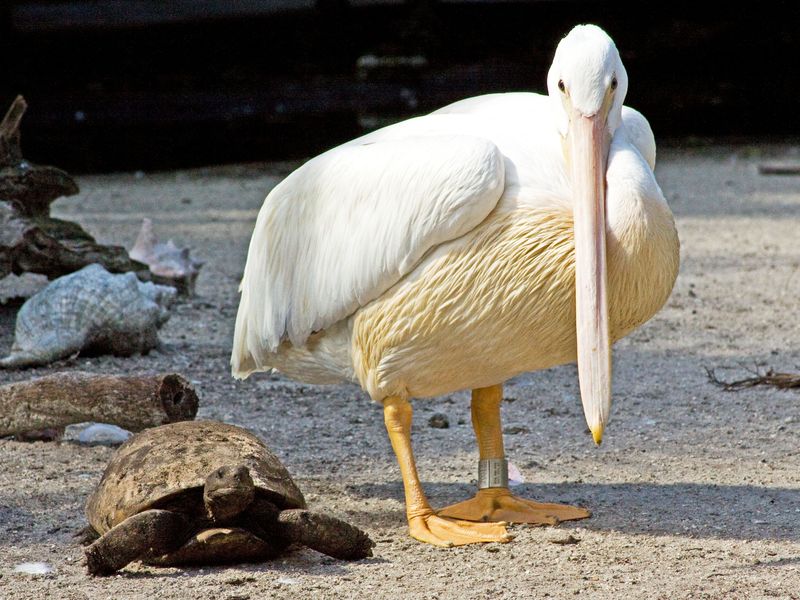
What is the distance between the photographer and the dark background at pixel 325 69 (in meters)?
11.4

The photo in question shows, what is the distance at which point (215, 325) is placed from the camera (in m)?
5.35

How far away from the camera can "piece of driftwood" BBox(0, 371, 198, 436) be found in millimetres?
3486

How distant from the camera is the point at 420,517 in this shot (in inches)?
119

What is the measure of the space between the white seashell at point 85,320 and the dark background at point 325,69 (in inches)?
250

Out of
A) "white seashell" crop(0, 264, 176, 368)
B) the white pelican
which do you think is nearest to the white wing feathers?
the white pelican

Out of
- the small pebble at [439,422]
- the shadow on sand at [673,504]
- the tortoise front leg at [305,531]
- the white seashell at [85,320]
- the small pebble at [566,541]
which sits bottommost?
the small pebble at [566,541]

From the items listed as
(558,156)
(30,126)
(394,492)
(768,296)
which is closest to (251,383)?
(394,492)

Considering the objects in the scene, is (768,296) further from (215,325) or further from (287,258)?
(287,258)

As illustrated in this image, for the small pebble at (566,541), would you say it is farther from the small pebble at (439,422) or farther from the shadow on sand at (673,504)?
the small pebble at (439,422)

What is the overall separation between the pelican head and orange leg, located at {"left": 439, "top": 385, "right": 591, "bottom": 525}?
430 mm

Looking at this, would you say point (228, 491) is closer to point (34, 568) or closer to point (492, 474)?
point (34, 568)

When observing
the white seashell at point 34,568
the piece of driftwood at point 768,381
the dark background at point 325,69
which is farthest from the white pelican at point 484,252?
the dark background at point 325,69

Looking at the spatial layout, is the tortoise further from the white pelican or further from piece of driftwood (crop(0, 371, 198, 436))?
piece of driftwood (crop(0, 371, 198, 436))

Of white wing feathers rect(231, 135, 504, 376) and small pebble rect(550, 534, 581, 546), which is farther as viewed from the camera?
small pebble rect(550, 534, 581, 546)
